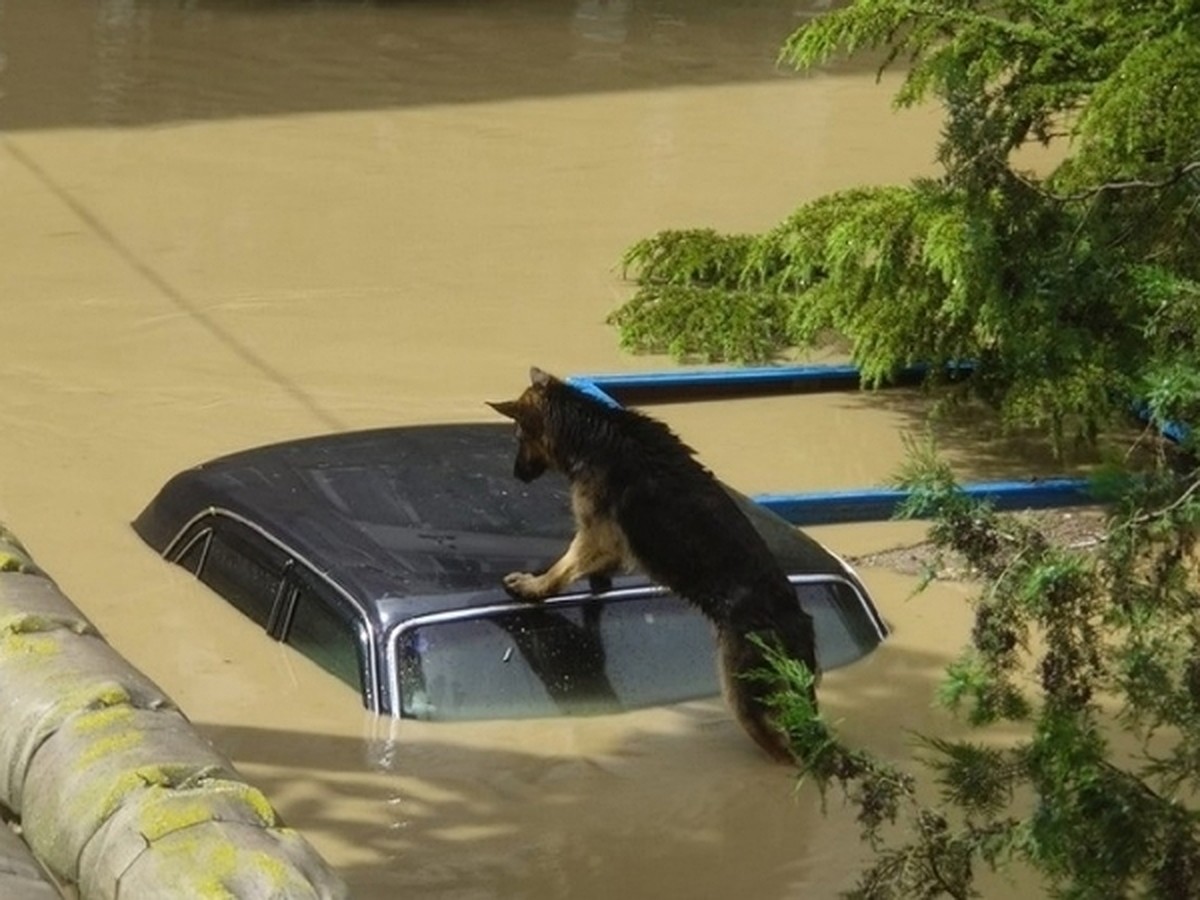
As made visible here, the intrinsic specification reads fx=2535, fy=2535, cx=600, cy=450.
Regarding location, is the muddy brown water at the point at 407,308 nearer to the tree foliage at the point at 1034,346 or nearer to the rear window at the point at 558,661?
the rear window at the point at 558,661

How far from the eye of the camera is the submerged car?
27.4 feet

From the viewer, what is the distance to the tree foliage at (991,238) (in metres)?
11.0

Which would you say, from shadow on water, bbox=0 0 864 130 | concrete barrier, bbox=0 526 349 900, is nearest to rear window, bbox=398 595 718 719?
concrete barrier, bbox=0 526 349 900

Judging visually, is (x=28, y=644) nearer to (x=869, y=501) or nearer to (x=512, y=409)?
(x=512, y=409)

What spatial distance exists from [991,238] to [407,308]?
386 centimetres

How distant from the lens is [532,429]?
28.8 ft

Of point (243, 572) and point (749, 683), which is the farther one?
point (243, 572)

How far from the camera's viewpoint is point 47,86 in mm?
17812

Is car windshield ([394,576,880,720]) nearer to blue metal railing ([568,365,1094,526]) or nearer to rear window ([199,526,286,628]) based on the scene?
rear window ([199,526,286,628])

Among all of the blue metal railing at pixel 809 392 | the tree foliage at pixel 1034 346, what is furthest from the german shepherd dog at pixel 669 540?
the blue metal railing at pixel 809 392

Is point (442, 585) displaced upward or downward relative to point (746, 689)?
upward

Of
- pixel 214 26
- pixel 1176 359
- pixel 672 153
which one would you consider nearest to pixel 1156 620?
pixel 1176 359

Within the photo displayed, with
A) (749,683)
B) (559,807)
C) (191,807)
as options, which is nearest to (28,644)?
(191,807)

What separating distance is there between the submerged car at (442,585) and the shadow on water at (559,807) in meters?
0.14
